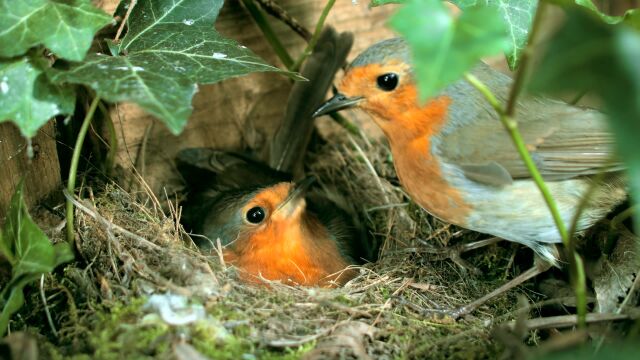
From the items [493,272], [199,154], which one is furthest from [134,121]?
[493,272]

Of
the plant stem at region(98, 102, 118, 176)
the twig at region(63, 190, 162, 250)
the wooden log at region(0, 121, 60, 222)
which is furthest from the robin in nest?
the wooden log at region(0, 121, 60, 222)

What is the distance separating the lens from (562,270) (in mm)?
3031

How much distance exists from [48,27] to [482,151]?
149 cm

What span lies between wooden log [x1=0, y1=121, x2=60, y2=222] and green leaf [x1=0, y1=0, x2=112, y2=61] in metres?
0.44

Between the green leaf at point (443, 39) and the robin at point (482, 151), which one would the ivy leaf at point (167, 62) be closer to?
the robin at point (482, 151)

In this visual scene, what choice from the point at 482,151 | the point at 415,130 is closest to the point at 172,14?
the point at 415,130

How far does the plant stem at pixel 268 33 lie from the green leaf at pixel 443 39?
1787 mm

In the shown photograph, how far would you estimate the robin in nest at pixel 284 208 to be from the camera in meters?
3.26

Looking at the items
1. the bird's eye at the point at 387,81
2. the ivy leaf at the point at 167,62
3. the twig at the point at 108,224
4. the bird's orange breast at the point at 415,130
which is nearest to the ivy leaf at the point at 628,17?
the bird's orange breast at the point at 415,130

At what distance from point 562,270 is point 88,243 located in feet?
6.03

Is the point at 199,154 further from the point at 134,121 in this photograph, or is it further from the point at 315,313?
the point at 315,313

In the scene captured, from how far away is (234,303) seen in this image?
2.38 metres

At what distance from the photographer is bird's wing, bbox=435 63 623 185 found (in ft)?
8.59

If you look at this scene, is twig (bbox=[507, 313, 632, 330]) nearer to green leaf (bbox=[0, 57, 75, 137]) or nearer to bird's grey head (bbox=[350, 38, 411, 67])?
bird's grey head (bbox=[350, 38, 411, 67])
